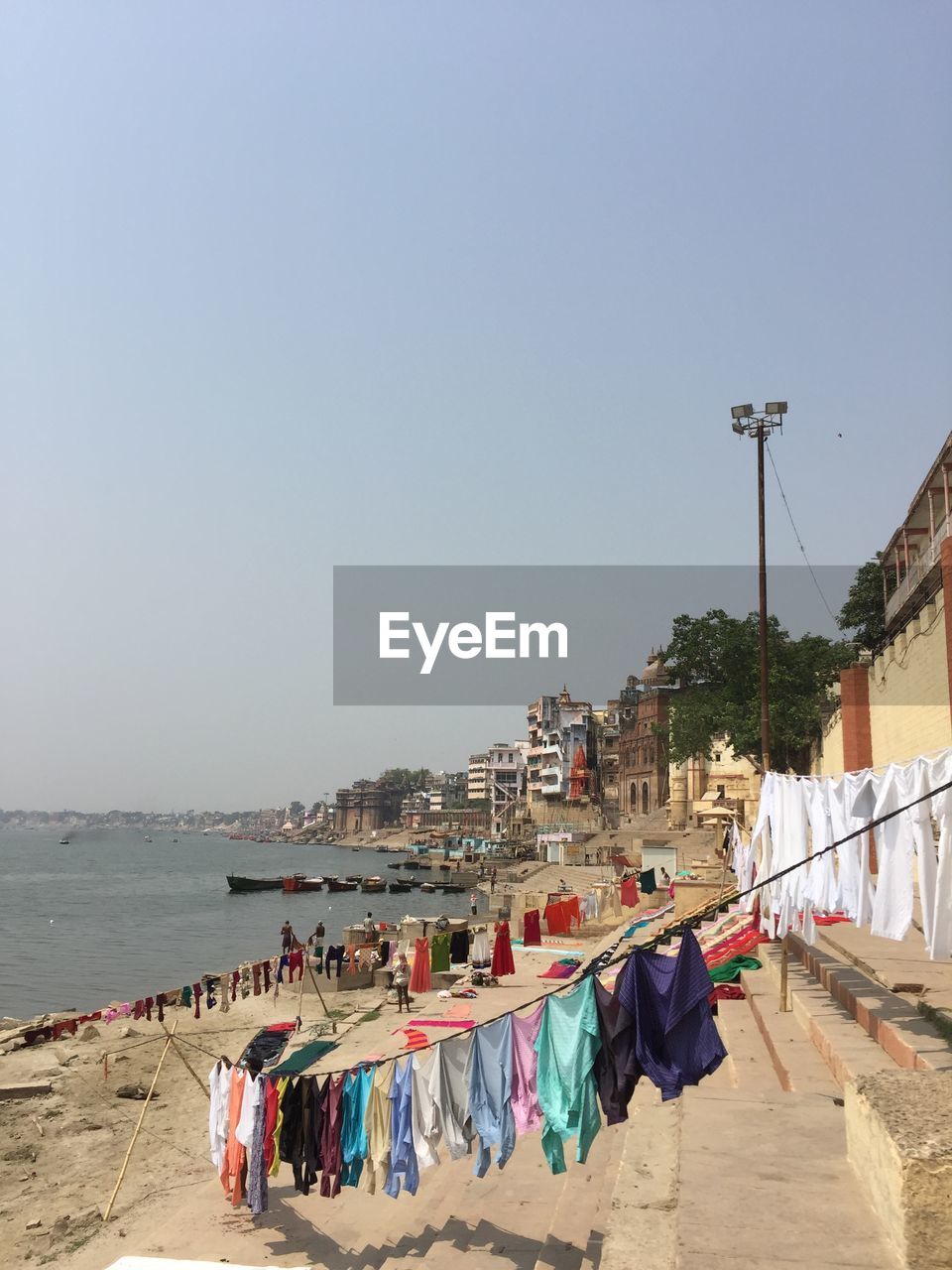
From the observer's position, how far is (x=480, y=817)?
472 feet

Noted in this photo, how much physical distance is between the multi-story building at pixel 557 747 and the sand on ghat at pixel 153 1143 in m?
78.7

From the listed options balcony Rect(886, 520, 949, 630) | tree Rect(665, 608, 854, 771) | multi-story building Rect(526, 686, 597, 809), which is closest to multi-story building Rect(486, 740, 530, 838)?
multi-story building Rect(526, 686, 597, 809)

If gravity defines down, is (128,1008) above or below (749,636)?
below

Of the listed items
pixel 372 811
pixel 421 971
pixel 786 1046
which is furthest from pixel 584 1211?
pixel 372 811

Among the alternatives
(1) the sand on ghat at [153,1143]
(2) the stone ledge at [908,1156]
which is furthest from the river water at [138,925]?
(2) the stone ledge at [908,1156]

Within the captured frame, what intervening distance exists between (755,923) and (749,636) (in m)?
27.3

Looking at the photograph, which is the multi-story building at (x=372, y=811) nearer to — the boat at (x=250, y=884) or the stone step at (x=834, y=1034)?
the boat at (x=250, y=884)

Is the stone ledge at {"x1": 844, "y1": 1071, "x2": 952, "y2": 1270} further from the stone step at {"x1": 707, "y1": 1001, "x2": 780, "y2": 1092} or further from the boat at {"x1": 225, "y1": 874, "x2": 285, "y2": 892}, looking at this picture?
the boat at {"x1": 225, "y1": 874, "x2": 285, "y2": 892}

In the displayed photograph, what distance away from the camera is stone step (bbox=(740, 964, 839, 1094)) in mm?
8031

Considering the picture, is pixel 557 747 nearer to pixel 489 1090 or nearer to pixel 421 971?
pixel 421 971

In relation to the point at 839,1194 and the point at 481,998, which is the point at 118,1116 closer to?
the point at 481,998

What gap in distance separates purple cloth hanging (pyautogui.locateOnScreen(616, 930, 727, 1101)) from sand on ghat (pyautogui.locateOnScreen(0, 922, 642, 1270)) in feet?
13.5

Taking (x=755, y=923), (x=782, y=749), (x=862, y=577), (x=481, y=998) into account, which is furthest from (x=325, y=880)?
(x=755, y=923)

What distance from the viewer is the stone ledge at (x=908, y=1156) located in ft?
14.2
